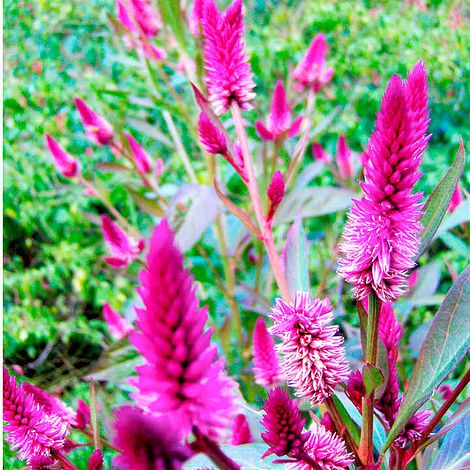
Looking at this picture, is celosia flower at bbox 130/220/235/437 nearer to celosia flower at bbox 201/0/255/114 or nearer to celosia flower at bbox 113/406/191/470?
celosia flower at bbox 113/406/191/470

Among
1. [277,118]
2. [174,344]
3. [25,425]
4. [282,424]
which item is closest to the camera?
[174,344]

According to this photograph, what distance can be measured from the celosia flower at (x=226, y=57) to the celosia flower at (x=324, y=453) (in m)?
0.44

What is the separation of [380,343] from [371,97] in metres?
2.08

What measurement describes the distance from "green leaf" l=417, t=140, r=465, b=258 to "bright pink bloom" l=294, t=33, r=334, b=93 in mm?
833

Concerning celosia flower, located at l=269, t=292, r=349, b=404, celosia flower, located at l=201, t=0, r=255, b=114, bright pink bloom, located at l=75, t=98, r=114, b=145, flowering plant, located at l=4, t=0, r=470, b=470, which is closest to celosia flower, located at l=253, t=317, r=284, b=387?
flowering plant, located at l=4, t=0, r=470, b=470

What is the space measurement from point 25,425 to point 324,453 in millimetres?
314

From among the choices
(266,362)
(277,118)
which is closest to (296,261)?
(266,362)

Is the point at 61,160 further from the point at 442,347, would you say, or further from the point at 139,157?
the point at 442,347

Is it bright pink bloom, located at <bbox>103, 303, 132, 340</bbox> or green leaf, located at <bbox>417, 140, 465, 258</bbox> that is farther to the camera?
bright pink bloom, located at <bbox>103, 303, 132, 340</bbox>

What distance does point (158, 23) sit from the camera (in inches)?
54.8

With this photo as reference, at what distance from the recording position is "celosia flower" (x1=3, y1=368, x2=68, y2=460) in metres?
0.55

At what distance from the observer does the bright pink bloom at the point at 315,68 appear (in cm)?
134

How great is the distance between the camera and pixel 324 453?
20.0 inches

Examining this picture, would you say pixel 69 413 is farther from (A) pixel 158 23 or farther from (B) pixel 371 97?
(B) pixel 371 97
